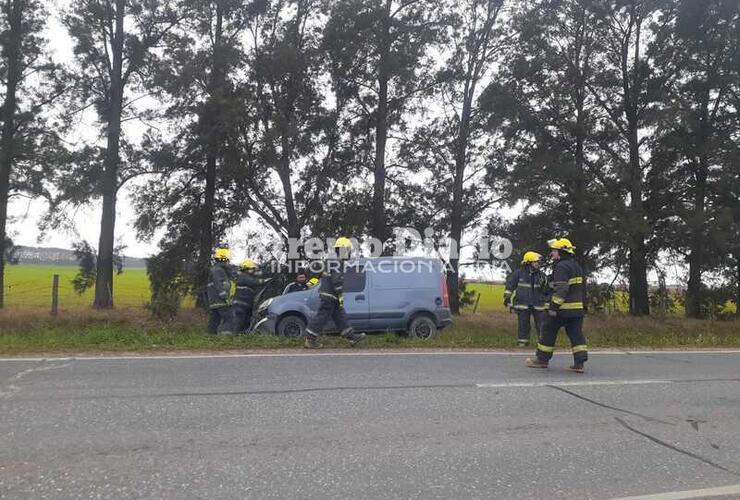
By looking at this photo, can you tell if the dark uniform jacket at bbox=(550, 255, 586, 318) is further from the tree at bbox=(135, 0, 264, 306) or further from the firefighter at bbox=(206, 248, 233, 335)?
the tree at bbox=(135, 0, 264, 306)

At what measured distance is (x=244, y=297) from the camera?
11.9 meters

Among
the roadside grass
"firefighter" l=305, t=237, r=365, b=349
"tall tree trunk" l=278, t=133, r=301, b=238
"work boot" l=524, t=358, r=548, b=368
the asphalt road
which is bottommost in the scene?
the asphalt road

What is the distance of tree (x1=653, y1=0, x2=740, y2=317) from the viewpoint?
23.0 metres

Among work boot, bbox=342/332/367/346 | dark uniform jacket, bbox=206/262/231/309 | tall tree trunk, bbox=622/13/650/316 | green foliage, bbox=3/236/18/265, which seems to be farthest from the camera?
green foliage, bbox=3/236/18/265

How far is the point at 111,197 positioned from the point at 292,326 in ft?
47.5

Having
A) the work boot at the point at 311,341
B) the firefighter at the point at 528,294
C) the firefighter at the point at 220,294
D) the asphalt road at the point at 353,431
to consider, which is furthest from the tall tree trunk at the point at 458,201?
the asphalt road at the point at 353,431

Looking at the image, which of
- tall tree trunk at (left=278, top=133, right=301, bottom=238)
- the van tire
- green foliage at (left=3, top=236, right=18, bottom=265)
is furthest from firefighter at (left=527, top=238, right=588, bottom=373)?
green foliage at (left=3, top=236, right=18, bottom=265)

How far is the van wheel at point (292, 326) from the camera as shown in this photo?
11133 mm

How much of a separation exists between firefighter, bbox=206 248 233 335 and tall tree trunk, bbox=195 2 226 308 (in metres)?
7.87

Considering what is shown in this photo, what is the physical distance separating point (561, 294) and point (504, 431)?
319 centimetres

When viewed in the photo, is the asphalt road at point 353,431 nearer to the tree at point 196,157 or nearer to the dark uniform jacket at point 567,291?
the dark uniform jacket at point 567,291

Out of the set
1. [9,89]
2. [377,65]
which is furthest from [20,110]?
[377,65]

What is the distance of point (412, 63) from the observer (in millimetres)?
22234

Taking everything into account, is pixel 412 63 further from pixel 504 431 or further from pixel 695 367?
pixel 504 431
